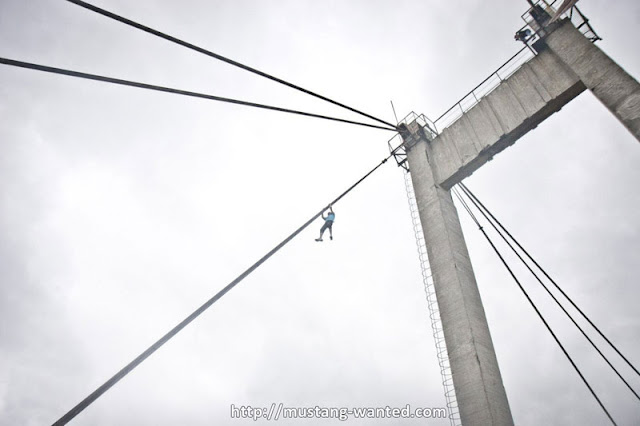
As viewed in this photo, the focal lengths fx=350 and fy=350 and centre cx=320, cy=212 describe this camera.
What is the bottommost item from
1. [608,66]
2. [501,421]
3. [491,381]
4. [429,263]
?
[501,421]

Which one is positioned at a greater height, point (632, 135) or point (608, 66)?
point (608, 66)

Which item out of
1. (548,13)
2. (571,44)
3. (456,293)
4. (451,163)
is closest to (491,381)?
(456,293)

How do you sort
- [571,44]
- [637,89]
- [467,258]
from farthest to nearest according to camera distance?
1. [467,258]
2. [571,44]
3. [637,89]

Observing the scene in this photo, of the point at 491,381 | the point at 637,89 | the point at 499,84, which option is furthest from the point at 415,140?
the point at 491,381

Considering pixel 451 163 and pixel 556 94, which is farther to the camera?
pixel 451 163

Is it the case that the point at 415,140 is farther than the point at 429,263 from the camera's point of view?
Yes

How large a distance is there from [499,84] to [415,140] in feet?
9.37

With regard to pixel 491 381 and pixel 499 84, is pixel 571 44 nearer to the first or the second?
pixel 499 84

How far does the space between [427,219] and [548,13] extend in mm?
6502

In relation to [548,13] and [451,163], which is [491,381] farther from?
[548,13]

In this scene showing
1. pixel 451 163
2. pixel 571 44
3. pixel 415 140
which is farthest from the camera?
pixel 415 140

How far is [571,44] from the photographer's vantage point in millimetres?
9078

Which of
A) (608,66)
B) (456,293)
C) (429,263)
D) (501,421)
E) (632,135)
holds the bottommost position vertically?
(501,421)

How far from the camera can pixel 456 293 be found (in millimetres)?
8719
